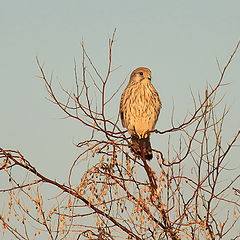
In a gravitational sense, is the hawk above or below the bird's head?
below

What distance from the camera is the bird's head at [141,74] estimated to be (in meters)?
6.96

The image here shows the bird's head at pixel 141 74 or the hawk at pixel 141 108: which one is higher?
the bird's head at pixel 141 74

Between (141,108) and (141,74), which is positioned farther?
(141,74)

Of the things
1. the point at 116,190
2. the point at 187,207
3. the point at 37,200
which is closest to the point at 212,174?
the point at 187,207

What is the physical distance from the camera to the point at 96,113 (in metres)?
3.86

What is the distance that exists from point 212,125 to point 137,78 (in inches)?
123

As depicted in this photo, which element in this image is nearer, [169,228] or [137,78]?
[169,228]

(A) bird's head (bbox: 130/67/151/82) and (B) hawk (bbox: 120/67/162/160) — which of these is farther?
(A) bird's head (bbox: 130/67/151/82)

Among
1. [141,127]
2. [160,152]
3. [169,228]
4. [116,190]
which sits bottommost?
[169,228]

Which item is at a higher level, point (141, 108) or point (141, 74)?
point (141, 74)

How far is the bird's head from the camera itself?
22.9ft

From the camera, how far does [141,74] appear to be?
7016mm

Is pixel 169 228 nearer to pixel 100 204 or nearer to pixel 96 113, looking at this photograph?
pixel 100 204

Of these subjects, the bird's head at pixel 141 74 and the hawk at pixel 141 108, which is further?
the bird's head at pixel 141 74
